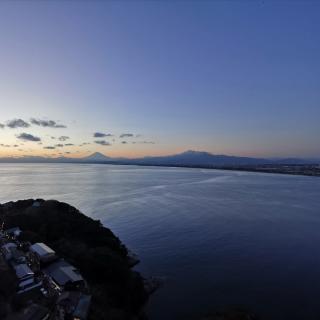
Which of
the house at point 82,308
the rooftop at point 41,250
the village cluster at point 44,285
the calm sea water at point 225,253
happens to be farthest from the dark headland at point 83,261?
the calm sea water at point 225,253

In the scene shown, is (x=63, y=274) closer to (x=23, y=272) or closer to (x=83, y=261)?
(x=23, y=272)

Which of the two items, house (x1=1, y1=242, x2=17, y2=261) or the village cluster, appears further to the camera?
house (x1=1, y1=242, x2=17, y2=261)

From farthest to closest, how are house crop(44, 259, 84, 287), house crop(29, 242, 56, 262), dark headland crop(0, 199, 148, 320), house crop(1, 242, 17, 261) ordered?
house crop(1, 242, 17, 261)
house crop(29, 242, 56, 262)
house crop(44, 259, 84, 287)
dark headland crop(0, 199, 148, 320)

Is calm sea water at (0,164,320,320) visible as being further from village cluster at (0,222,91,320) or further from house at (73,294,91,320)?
village cluster at (0,222,91,320)

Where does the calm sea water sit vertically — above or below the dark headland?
below

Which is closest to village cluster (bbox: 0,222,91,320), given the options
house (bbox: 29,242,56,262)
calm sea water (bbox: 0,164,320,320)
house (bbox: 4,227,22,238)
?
house (bbox: 29,242,56,262)

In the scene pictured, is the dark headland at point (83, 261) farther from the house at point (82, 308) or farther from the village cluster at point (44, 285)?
the house at point (82, 308)

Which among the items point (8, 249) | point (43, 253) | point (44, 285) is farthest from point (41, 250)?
point (44, 285)
